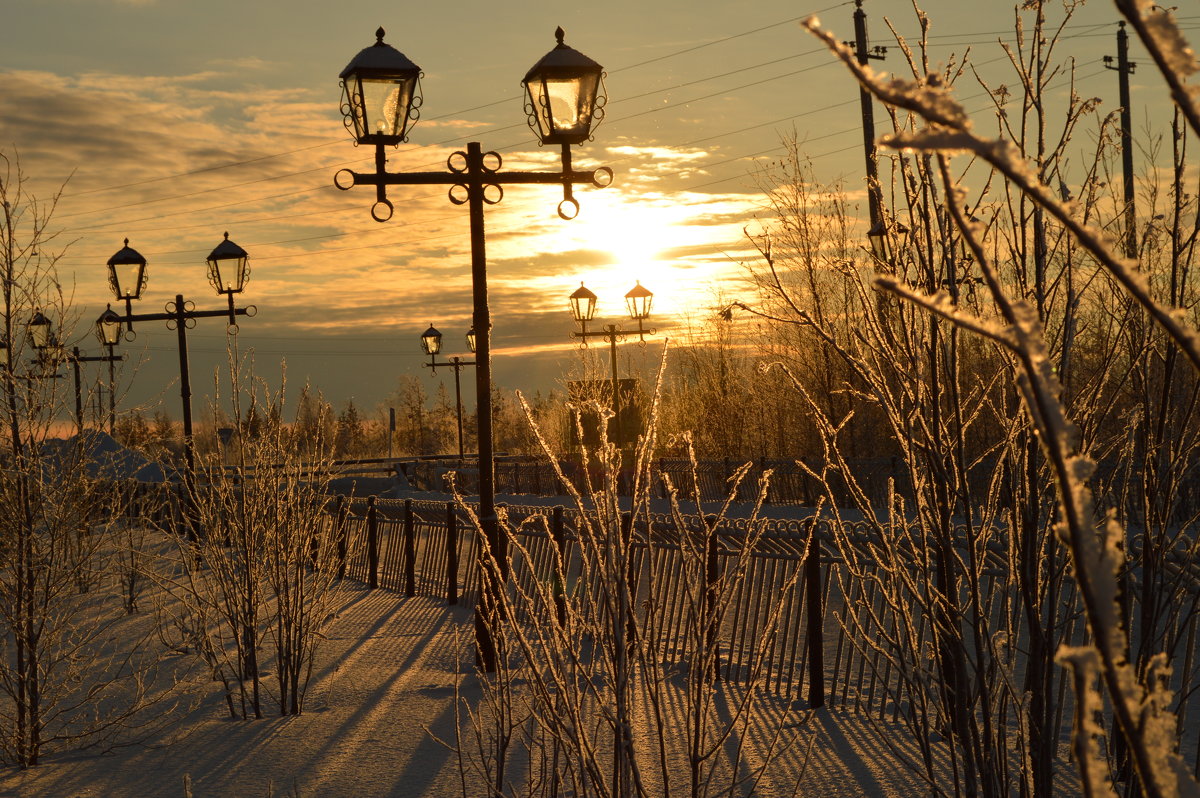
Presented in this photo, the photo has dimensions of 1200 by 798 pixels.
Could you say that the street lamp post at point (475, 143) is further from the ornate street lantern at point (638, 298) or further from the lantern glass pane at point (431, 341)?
the lantern glass pane at point (431, 341)

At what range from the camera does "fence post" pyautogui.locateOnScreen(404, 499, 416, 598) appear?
1402 centimetres

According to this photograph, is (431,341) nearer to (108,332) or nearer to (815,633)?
(108,332)

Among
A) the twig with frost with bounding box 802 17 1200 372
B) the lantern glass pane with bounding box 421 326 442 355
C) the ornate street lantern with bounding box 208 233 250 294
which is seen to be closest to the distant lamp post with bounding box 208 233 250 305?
the ornate street lantern with bounding box 208 233 250 294

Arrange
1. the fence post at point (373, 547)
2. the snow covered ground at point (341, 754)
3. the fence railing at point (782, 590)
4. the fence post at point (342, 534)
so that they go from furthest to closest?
1. the fence post at point (373, 547)
2. the fence post at point (342, 534)
3. the snow covered ground at point (341, 754)
4. the fence railing at point (782, 590)

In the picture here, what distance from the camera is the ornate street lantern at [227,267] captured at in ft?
44.8

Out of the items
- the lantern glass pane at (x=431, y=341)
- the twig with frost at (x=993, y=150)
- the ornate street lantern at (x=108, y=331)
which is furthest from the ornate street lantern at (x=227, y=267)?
the lantern glass pane at (x=431, y=341)

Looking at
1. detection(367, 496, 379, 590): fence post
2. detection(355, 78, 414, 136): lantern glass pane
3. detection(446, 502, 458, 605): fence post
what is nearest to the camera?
detection(355, 78, 414, 136): lantern glass pane

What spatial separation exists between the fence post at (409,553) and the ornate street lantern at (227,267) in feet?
11.9

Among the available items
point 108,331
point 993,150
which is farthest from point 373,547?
point 993,150

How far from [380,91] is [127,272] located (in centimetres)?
830

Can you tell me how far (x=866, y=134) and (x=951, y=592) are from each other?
Result: 21.9m

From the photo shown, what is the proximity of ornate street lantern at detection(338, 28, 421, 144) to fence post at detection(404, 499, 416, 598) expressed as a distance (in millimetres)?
7214

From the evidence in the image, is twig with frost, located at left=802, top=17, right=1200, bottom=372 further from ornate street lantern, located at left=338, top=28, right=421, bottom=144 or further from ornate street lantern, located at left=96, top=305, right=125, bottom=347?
ornate street lantern, located at left=96, top=305, right=125, bottom=347

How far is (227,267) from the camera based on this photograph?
13.7 meters
